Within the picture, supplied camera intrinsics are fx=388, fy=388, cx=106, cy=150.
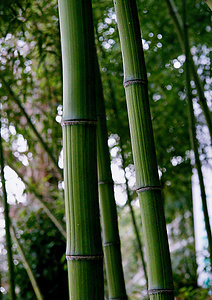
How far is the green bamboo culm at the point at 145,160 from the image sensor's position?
0.97 metres

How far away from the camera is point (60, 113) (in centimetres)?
253

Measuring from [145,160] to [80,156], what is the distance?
0.24m

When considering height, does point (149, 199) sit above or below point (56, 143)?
below

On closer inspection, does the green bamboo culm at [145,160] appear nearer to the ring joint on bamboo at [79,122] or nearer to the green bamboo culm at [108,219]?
the ring joint on bamboo at [79,122]

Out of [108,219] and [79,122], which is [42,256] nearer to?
[108,219]

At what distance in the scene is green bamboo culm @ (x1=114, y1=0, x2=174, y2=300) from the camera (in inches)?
38.3

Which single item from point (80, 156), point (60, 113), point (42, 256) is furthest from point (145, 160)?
point (42, 256)

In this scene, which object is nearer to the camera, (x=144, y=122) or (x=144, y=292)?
(x=144, y=122)

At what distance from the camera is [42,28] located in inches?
88.7

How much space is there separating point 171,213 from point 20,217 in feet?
4.90

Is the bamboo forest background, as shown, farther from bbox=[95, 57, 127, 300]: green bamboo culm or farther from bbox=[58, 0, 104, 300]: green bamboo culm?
bbox=[58, 0, 104, 300]: green bamboo culm

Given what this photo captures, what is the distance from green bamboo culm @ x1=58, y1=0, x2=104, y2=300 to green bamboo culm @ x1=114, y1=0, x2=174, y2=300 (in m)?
0.19

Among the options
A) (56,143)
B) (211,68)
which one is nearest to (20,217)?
(56,143)

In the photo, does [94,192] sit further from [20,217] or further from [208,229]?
[20,217]
